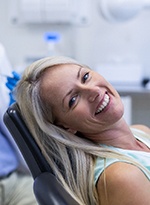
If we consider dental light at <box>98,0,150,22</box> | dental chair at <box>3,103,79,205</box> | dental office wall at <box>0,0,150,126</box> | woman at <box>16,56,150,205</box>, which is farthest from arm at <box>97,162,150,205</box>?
dental office wall at <box>0,0,150,126</box>

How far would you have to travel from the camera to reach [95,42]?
259cm

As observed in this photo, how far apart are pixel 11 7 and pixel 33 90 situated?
61.0 inches

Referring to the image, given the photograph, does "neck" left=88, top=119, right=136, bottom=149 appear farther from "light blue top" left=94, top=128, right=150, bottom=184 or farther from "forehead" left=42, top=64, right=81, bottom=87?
"forehead" left=42, top=64, right=81, bottom=87

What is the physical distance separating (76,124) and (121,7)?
1.11 meters

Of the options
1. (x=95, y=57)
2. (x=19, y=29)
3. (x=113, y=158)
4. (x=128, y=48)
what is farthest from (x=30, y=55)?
(x=113, y=158)

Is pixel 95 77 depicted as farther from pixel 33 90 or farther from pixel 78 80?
pixel 33 90

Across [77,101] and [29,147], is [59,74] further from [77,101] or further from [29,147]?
[29,147]

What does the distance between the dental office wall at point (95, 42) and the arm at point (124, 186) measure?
1417mm

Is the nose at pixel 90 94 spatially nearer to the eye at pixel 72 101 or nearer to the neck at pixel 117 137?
the eye at pixel 72 101

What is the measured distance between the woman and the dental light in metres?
0.96

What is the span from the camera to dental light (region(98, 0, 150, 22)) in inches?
82.9

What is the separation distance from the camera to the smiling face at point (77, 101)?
120cm

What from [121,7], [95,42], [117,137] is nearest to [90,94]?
[117,137]

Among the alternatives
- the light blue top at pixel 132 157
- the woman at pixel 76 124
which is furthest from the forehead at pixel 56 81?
the light blue top at pixel 132 157
